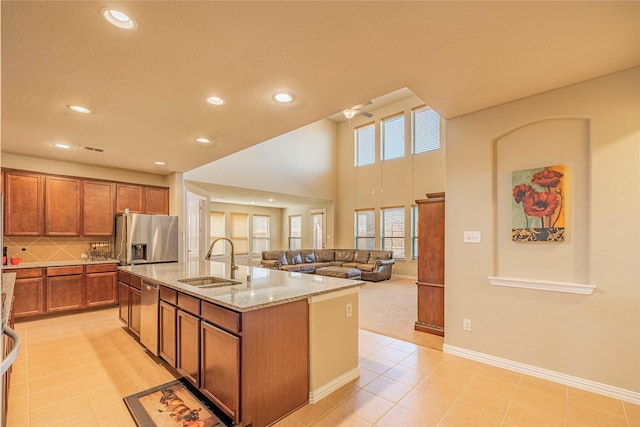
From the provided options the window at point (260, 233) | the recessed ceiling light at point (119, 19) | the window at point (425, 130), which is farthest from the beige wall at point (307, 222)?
the recessed ceiling light at point (119, 19)

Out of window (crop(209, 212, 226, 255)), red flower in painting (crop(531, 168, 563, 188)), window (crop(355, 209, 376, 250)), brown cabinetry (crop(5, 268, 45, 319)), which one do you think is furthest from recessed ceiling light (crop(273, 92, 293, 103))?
window (crop(209, 212, 226, 255))

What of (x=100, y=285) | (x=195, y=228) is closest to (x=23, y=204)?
(x=100, y=285)

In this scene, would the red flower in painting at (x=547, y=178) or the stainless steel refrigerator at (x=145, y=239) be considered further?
the stainless steel refrigerator at (x=145, y=239)

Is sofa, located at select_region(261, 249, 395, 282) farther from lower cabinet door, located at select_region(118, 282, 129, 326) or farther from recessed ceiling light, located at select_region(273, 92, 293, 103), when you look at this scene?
recessed ceiling light, located at select_region(273, 92, 293, 103)

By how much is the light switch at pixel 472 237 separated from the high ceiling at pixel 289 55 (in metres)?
1.23

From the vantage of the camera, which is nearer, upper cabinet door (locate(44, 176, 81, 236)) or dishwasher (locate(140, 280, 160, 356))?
dishwasher (locate(140, 280, 160, 356))

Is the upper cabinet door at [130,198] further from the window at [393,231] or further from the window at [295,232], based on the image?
the window at [295,232]

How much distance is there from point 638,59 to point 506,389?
8.83 feet

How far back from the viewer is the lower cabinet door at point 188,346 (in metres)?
2.46

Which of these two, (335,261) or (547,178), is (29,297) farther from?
(335,261)

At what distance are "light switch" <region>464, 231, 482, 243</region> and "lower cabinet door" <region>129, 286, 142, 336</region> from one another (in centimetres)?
355

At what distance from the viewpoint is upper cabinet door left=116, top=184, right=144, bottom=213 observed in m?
5.54

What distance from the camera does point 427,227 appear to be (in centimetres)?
401

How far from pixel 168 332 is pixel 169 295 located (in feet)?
1.16
